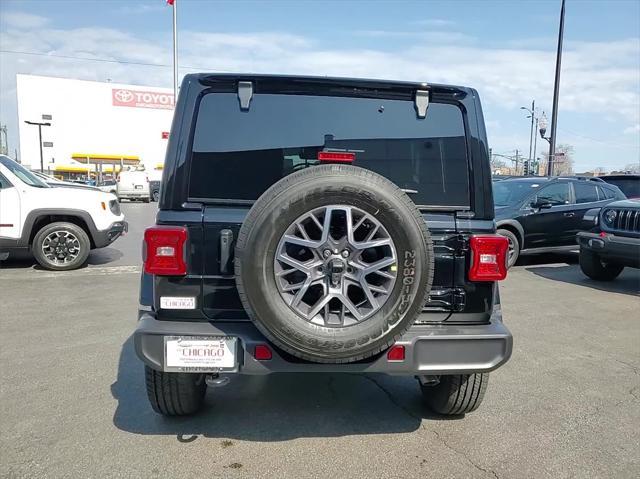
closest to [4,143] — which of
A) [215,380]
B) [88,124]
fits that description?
[88,124]

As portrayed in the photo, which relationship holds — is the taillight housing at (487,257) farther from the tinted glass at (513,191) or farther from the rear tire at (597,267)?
the tinted glass at (513,191)

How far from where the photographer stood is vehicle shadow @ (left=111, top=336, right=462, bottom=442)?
10.5ft

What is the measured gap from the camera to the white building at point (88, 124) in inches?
2403

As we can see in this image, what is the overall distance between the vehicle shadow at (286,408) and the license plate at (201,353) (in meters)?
0.66

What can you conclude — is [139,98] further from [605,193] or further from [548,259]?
[605,193]

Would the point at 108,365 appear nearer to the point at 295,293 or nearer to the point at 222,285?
the point at 222,285

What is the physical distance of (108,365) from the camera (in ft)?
13.9

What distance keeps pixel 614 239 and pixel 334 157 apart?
20.4 feet

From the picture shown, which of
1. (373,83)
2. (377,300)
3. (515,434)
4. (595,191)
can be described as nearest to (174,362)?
(377,300)

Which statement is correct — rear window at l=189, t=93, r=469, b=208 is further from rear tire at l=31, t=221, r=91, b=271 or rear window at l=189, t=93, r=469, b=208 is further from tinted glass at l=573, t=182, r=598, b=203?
tinted glass at l=573, t=182, r=598, b=203

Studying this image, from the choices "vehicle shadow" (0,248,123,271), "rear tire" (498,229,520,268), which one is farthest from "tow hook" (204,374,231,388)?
"rear tire" (498,229,520,268)

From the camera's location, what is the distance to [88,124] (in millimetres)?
63656

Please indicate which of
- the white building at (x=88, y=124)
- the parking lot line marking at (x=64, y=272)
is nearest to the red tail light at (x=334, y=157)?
the parking lot line marking at (x=64, y=272)

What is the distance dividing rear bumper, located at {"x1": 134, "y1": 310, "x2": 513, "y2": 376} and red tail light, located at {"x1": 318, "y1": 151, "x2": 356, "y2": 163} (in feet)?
3.21
